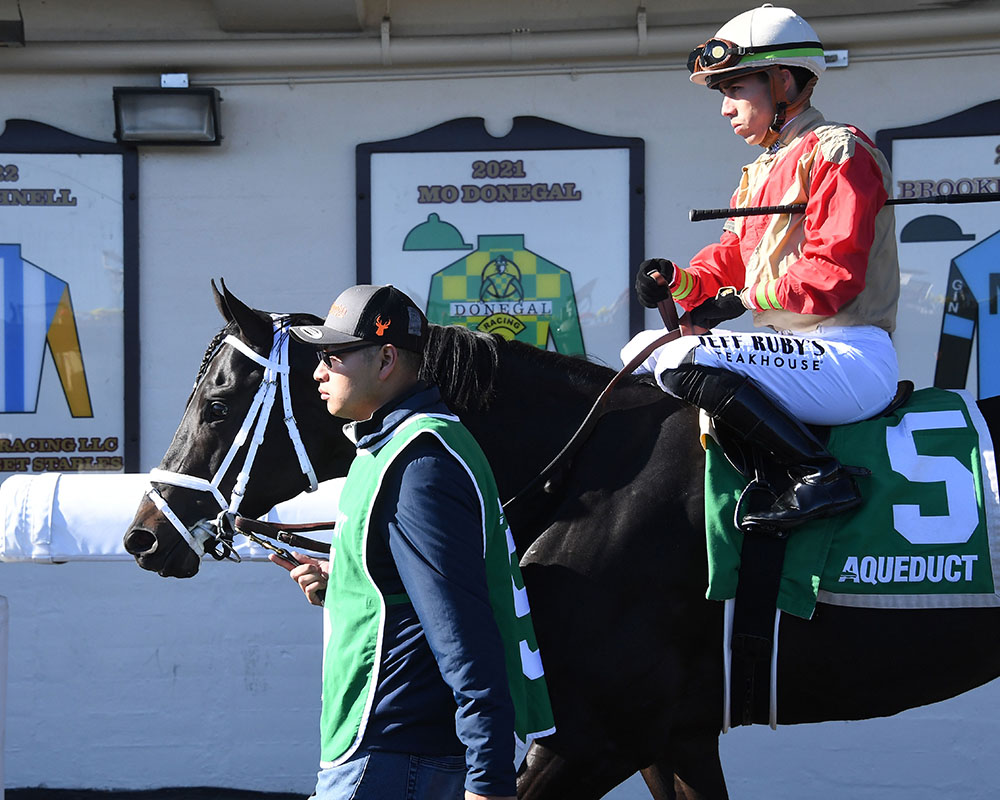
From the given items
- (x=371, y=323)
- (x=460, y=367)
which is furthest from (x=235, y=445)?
(x=371, y=323)

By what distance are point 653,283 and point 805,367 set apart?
598 mm

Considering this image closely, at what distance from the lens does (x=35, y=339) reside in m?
5.60

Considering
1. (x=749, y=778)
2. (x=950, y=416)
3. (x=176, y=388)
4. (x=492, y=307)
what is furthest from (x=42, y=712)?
(x=950, y=416)

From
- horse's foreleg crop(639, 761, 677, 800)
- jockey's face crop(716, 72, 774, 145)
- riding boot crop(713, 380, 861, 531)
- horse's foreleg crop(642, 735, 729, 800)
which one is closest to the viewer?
riding boot crop(713, 380, 861, 531)

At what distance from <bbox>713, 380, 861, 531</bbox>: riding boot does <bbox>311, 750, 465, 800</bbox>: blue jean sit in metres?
1.15

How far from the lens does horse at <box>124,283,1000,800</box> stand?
3.03 metres

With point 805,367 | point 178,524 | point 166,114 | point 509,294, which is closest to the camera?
point 805,367

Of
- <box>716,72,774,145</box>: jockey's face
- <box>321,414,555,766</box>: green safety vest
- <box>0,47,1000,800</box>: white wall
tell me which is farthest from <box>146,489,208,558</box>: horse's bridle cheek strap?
<box>0,47,1000,800</box>: white wall

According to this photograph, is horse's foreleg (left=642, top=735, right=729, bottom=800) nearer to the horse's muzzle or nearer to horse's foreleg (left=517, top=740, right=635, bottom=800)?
horse's foreleg (left=517, top=740, right=635, bottom=800)

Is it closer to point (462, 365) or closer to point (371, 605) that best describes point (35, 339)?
point (462, 365)

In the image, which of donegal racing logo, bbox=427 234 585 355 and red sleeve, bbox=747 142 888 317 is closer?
red sleeve, bbox=747 142 888 317

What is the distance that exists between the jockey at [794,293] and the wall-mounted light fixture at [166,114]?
283 centimetres

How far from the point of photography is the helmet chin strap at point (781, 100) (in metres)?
3.34

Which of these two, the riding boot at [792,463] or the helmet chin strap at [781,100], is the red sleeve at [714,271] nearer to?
the helmet chin strap at [781,100]
